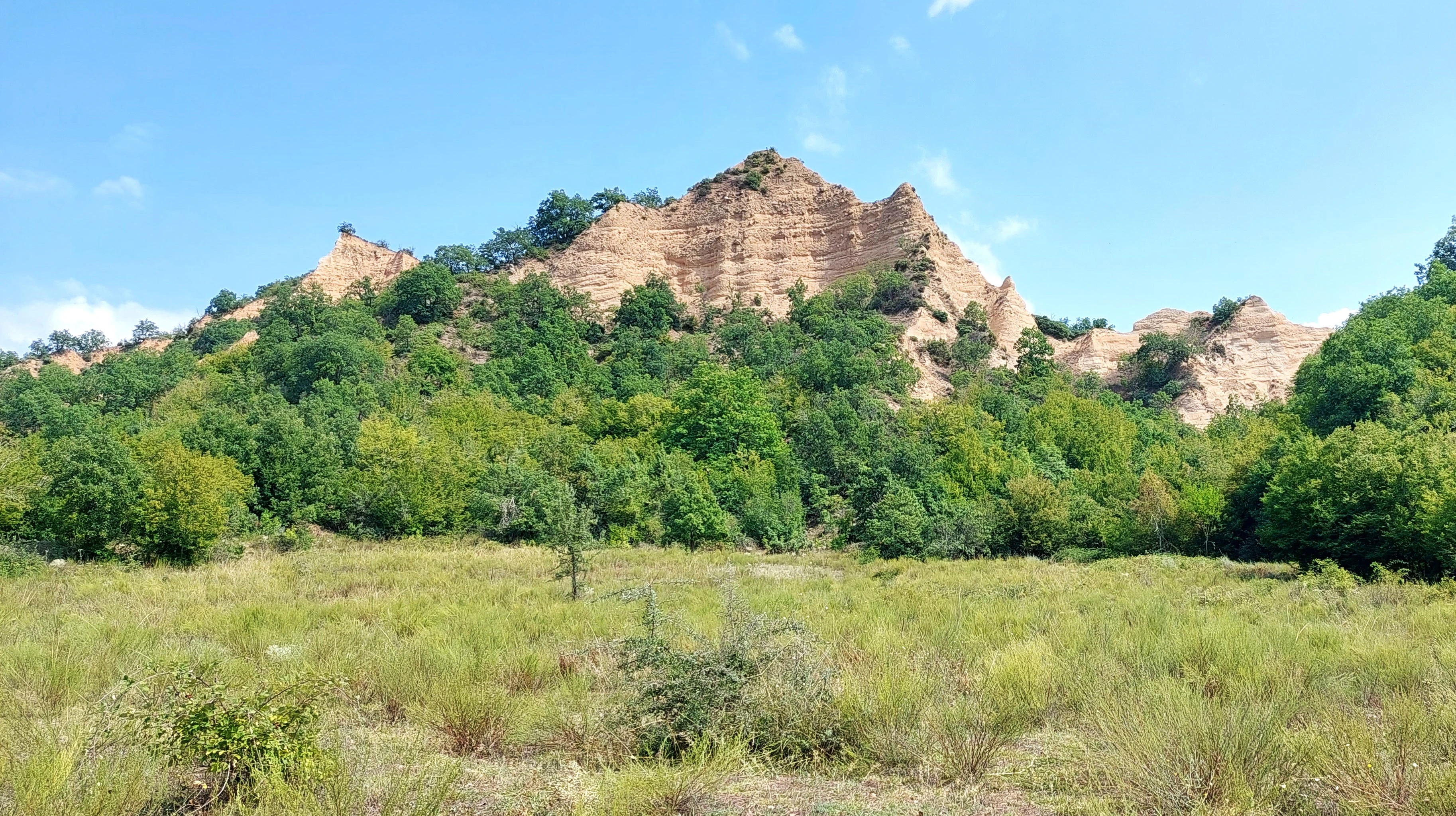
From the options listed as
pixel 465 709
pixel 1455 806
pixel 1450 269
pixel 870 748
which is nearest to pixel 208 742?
pixel 465 709

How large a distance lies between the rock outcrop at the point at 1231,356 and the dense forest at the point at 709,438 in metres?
2.09

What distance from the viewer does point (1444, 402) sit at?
1163 inches

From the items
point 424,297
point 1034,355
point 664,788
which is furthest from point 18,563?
point 1034,355

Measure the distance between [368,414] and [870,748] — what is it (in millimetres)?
41173

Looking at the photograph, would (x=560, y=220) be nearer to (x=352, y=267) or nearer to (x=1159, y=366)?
(x=352, y=267)

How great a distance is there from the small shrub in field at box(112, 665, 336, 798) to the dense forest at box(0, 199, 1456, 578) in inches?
401

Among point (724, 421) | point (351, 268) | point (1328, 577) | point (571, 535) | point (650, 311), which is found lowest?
point (1328, 577)

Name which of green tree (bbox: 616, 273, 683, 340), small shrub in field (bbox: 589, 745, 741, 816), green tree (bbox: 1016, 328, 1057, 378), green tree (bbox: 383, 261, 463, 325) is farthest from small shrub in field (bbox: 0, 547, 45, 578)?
green tree (bbox: 1016, 328, 1057, 378)

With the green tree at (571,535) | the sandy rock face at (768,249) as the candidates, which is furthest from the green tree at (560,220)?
the green tree at (571,535)

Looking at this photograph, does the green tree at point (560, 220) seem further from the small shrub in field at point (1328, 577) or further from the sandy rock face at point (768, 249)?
the small shrub in field at point (1328, 577)

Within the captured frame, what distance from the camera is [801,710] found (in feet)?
18.8

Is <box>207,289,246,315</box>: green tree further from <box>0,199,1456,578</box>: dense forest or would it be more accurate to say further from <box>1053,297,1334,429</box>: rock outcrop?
<box>1053,297,1334,429</box>: rock outcrop

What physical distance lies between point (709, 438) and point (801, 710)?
3474cm

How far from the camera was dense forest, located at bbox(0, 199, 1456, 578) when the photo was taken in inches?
949
